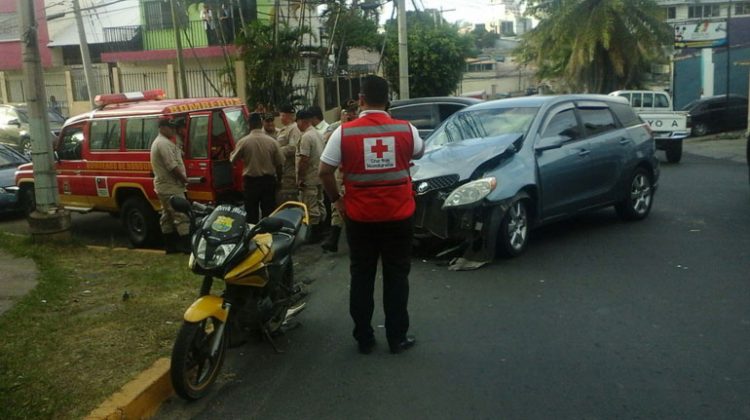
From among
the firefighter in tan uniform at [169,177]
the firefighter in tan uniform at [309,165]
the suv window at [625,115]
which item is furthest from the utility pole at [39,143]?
the suv window at [625,115]

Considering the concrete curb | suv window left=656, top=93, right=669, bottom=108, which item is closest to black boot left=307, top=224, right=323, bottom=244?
the concrete curb

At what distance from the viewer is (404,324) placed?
17.5ft

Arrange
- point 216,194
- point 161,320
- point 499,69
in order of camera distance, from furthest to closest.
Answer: point 499,69, point 216,194, point 161,320

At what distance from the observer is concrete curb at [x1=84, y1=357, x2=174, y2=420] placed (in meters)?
4.32

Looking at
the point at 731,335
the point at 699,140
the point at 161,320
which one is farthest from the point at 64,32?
the point at 731,335

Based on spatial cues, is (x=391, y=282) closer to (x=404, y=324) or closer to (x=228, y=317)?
(x=404, y=324)

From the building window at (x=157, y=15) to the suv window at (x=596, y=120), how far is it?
2183cm

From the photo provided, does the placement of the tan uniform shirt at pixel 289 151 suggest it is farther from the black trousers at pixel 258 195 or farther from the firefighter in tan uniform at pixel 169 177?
the firefighter in tan uniform at pixel 169 177

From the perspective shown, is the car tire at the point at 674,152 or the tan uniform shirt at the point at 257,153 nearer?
the tan uniform shirt at the point at 257,153

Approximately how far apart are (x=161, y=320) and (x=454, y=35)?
3250 cm

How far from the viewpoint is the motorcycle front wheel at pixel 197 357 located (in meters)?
4.46

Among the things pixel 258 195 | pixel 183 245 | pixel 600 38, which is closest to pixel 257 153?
pixel 258 195

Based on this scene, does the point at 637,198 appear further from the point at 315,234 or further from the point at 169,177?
the point at 169,177

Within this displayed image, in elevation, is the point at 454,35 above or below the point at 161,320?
above
